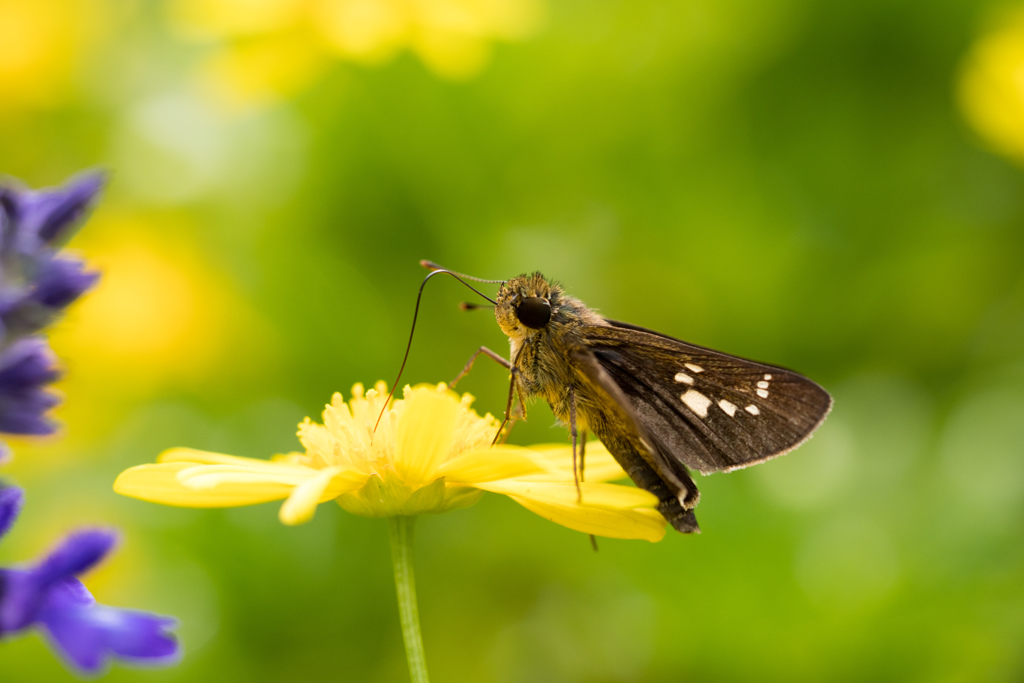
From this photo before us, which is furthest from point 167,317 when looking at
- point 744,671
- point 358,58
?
point 744,671

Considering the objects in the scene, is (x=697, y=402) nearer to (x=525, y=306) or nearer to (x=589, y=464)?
(x=589, y=464)

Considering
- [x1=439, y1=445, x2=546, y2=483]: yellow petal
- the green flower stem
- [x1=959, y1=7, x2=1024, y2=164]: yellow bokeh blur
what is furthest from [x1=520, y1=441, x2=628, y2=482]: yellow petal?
[x1=959, y1=7, x2=1024, y2=164]: yellow bokeh blur

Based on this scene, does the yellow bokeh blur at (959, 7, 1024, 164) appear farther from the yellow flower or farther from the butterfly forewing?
the yellow flower

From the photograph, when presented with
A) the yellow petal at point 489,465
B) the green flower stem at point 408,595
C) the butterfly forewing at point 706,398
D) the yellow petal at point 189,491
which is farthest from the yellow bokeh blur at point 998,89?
the yellow petal at point 189,491

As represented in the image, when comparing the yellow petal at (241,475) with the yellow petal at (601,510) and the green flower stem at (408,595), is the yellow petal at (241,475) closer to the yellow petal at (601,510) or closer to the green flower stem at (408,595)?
the green flower stem at (408,595)

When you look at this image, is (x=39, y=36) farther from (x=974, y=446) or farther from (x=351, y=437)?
(x=974, y=446)
